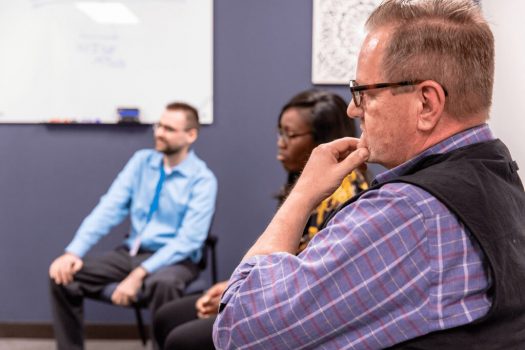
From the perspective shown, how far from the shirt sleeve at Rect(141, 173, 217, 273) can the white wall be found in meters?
1.38

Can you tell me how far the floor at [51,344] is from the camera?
2971 millimetres

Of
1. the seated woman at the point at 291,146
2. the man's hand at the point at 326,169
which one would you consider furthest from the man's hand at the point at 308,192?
the seated woman at the point at 291,146

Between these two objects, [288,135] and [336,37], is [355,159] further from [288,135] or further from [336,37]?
[336,37]

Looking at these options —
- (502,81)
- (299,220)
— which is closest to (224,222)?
(502,81)

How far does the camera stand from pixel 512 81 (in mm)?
1875

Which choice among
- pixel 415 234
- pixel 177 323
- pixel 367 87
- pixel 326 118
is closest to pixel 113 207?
pixel 177 323

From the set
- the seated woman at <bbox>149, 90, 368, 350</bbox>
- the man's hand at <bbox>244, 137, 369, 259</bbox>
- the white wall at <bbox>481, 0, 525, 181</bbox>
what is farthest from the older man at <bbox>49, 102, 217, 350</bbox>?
the man's hand at <bbox>244, 137, 369, 259</bbox>

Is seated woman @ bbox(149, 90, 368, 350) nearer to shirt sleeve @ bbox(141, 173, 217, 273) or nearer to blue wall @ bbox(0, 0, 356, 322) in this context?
shirt sleeve @ bbox(141, 173, 217, 273)

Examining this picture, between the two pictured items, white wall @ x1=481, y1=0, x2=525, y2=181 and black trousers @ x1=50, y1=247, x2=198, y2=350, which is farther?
black trousers @ x1=50, y1=247, x2=198, y2=350

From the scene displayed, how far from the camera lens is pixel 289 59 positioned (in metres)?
2.98

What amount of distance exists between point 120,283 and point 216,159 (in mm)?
913

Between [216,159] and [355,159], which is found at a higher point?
[355,159]

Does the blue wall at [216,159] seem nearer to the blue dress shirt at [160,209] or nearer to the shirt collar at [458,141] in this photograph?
the blue dress shirt at [160,209]

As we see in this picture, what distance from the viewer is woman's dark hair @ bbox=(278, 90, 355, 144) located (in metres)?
1.92
